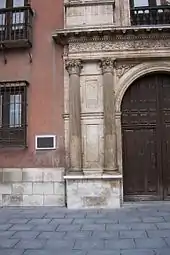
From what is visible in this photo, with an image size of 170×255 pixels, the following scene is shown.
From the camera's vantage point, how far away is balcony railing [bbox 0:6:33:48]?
31.4ft

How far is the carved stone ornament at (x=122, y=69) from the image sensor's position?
944 centimetres

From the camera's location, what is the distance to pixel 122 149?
9.41 m

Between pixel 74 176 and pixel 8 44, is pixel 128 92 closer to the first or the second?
pixel 74 176

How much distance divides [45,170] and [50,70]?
2956 mm

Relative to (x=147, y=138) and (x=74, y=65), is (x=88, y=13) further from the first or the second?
(x=147, y=138)

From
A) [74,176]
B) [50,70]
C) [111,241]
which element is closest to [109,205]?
[74,176]

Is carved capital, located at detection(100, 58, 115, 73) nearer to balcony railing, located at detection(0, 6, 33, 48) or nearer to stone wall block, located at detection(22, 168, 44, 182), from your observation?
balcony railing, located at detection(0, 6, 33, 48)

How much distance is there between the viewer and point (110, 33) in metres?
9.21

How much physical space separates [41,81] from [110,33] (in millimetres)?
2438

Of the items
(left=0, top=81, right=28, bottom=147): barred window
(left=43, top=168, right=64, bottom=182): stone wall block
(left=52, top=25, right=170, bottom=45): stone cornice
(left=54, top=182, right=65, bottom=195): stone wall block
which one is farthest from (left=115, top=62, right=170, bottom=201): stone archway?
(left=0, top=81, right=28, bottom=147): barred window

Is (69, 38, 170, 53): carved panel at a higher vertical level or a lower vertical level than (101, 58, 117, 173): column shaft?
higher

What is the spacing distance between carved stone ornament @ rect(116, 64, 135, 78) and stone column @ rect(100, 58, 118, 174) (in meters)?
0.22

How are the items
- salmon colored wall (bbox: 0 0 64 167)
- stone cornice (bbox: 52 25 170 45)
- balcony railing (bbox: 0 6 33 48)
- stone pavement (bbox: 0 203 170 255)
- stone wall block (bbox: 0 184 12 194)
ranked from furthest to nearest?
1. balcony railing (bbox: 0 6 33 48)
2. salmon colored wall (bbox: 0 0 64 167)
3. stone wall block (bbox: 0 184 12 194)
4. stone cornice (bbox: 52 25 170 45)
5. stone pavement (bbox: 0 203 170 255)

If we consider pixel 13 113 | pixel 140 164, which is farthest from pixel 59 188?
pixel 13 113
